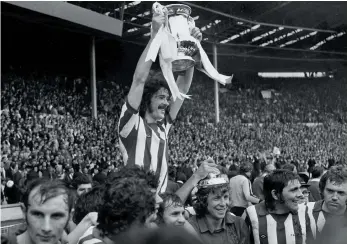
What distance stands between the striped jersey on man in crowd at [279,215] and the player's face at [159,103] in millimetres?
890

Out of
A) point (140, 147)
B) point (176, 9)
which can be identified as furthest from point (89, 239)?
point (176, 9)

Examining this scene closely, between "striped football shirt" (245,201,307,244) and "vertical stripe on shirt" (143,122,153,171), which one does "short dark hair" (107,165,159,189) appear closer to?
"vertical stripe on shirt" (143,122,153,171)

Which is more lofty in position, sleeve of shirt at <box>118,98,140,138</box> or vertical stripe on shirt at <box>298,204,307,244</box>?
sleeve of shirt at <box>118,98,140,138</box>

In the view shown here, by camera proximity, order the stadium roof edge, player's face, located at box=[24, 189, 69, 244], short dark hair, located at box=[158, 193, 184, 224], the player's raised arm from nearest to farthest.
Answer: player's face, located at box=[24, 189, 69, 244], short dark hair, located at box=[158, 193, 184, 224], the player's raised arm, the stadium roof edge

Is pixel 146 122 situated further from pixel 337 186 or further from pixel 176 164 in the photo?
pixel 176 164

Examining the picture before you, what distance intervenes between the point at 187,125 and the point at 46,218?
21.7 meters

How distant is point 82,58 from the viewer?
83.5 feet

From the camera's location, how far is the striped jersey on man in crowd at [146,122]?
9.95ft

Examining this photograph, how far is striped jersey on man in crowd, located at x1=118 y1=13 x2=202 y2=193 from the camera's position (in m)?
3.03

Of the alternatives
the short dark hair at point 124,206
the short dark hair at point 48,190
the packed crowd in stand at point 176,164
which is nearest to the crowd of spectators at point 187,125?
the packed crowd in stand at point 176,164

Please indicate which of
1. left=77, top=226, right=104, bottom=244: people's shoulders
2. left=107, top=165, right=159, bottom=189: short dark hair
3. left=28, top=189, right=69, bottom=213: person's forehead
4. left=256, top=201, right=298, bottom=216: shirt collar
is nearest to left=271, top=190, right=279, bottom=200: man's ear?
left=256, top=201, right=298, bottom=216: shirt collar

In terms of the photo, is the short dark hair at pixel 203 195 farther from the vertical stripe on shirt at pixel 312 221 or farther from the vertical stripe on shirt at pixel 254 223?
the vertical stripe on shirt at pixel 312 221

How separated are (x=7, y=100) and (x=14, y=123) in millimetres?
2792

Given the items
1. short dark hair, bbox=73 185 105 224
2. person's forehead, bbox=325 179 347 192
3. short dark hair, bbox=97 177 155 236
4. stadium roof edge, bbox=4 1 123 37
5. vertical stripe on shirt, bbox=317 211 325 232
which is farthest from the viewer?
stadium roof edge, bbox=4 1 123 37
